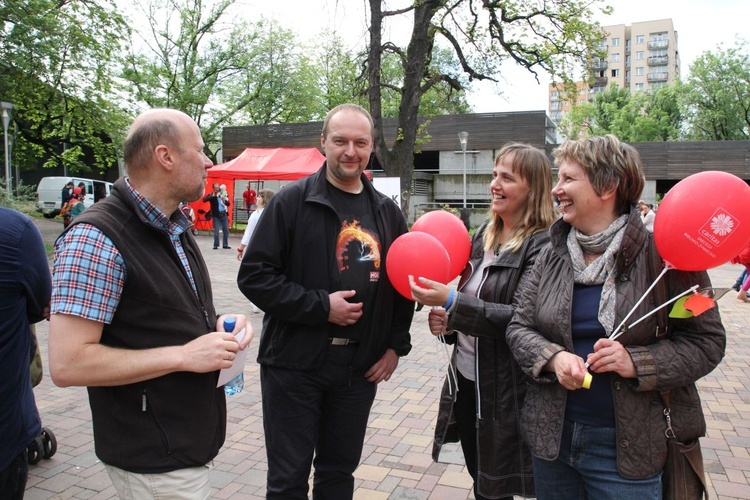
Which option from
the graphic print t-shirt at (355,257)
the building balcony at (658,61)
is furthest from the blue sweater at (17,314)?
the building balcony at (658,61)

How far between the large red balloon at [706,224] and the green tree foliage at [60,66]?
16524 millimetres

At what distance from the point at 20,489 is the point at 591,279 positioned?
227cm

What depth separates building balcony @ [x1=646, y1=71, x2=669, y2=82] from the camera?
9875cm

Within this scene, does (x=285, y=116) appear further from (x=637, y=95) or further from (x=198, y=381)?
(x=198, y=381)

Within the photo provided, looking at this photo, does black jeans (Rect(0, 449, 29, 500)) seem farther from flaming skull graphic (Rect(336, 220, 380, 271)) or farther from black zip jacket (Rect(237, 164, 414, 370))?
flaming skull graphic (Rect(336, 220, 380, 271))

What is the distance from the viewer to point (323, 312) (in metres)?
2.30

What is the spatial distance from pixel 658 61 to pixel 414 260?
114858mm

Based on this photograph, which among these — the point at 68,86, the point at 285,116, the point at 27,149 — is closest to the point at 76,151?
the point at 27,149

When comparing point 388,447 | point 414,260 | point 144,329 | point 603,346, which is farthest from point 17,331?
point 388,447

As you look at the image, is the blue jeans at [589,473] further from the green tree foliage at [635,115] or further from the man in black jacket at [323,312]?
the green tree foliage at [635,115]

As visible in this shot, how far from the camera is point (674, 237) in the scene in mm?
1740

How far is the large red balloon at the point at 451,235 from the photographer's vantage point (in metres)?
2.83

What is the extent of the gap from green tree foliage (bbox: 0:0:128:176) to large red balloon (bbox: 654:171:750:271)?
651 inches

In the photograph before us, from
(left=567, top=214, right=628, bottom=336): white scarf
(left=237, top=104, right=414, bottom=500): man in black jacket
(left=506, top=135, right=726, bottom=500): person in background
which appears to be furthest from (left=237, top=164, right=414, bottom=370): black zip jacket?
(left=567, top=214, right=628, bottom=336): white scarf
